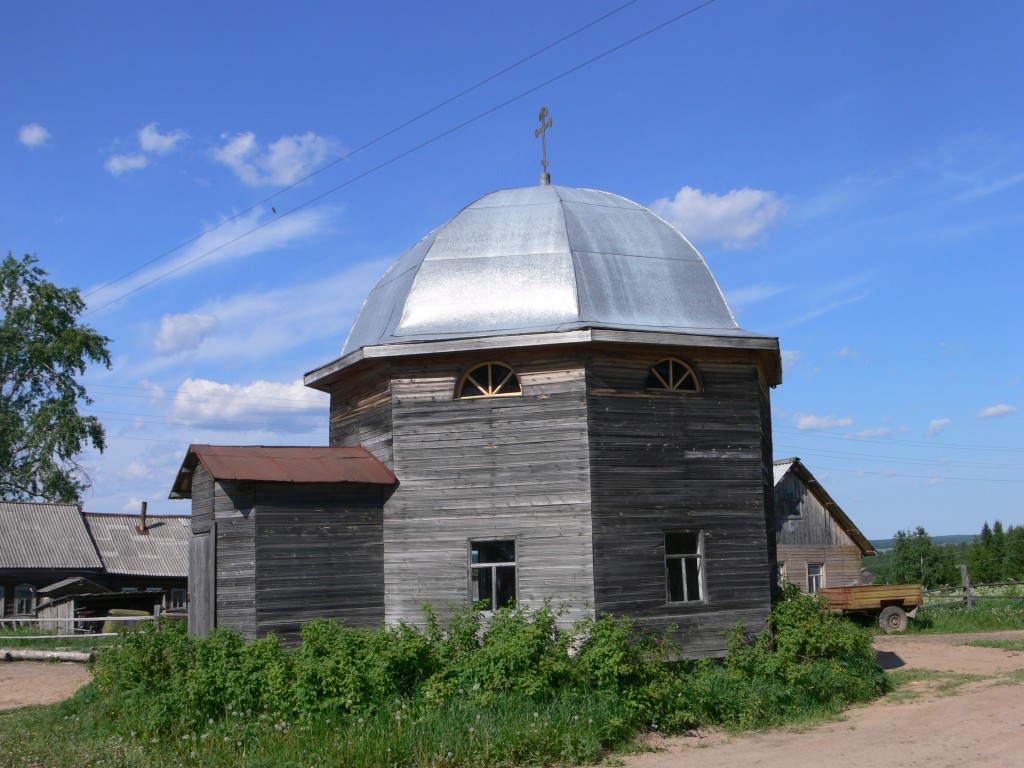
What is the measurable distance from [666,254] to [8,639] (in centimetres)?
1940

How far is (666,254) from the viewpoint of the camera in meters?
16.9

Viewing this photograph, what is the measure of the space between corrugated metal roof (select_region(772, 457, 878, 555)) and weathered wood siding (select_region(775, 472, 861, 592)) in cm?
11

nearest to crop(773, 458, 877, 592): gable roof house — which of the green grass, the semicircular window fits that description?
the green grass

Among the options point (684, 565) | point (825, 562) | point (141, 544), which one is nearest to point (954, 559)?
point (825, 562)

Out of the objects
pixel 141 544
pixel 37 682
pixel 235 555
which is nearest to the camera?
pixel 235 555

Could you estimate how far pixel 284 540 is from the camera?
14586 millimetres

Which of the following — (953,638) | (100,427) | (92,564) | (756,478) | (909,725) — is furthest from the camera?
(100,427)

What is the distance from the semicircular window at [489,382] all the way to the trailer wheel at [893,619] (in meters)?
16.8

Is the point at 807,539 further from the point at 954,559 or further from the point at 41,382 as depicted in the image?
the point at 954,559

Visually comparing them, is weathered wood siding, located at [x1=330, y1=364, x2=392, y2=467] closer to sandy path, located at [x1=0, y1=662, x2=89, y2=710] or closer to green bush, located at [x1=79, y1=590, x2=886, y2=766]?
green bush, located at [x1=79, y1=590, x2=886, y2=766]

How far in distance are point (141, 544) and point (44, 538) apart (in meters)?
3.52

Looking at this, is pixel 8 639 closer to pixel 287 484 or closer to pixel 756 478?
pixel 287 484

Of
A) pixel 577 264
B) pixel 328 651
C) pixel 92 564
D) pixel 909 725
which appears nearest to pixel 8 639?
pixel 92 564

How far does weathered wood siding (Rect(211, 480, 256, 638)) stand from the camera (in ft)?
47.1
